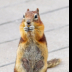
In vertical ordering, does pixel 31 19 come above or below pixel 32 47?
above

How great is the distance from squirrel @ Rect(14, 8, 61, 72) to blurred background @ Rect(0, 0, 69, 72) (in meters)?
0.76

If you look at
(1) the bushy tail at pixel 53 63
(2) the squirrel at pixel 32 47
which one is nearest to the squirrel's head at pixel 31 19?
(2) the squirrel at pixel 32 47

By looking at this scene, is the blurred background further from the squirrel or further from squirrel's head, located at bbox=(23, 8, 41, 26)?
squirrel's head, located at bbox=(23, 8, 41, 26)

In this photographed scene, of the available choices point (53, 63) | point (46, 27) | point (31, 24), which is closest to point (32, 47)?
point (31, 24)

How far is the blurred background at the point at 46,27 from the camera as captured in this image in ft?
13.2

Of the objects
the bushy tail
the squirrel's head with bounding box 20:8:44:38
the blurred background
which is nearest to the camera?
the squirrel's head with bounding box 20:8:44:38

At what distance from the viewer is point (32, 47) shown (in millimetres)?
2938

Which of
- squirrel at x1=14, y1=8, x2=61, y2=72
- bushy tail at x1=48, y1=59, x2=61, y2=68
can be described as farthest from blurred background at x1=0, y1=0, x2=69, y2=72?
squirrel at x1=14, y1=8, x2=61, y2=72

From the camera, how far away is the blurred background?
4.01 meters

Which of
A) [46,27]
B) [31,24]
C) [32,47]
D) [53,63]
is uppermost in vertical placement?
[31,24]

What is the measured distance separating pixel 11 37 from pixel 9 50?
0.35m

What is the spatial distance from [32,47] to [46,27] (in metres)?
1.80

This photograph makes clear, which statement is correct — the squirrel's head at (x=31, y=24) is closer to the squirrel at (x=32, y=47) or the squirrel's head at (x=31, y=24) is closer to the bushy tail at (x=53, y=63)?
the squirrel at (x=32, y=47)

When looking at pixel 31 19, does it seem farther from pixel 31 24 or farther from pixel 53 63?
pixel 53 63
